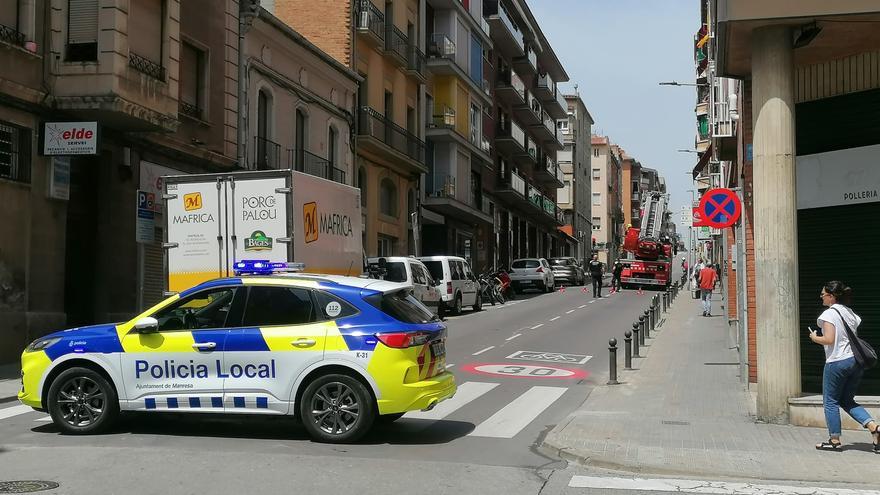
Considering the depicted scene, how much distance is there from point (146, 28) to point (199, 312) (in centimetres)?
1130

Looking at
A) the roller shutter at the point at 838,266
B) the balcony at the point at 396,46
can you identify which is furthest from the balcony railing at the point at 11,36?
the balcony at the point at 396,46

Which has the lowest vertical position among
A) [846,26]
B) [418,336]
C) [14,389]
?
[14,389]

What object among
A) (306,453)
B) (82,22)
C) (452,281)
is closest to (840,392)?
(306,453)

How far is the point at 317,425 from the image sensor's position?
8.52 metres

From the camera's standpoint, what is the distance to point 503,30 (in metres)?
51.9

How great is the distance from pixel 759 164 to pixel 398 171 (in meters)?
27.0

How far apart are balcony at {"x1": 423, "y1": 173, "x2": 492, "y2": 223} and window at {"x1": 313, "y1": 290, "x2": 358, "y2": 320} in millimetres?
31429

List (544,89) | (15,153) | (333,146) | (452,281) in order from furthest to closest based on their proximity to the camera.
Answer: (544,89)
(333,146)
(452,281)
(15,153)

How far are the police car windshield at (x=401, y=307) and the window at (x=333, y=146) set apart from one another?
69.7 feet

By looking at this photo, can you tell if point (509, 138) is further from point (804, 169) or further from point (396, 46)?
point (804, 169)

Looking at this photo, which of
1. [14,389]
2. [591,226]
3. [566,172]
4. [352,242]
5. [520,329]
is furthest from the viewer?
[591,226]

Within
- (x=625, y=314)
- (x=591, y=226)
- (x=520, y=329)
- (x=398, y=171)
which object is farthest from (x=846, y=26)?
(x=591, y=226)

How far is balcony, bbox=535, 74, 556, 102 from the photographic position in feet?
214

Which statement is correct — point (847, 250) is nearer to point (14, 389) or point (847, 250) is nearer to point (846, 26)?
point (846, 26)
